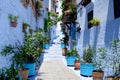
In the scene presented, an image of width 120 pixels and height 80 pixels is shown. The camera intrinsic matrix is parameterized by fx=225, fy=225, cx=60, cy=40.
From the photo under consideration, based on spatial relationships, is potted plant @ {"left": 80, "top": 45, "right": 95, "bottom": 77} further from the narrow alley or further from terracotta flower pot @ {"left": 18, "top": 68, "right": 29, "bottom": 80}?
terracotta flower pot @ {"left": 18, "top": 68, "right": 29, "bottom": 80}

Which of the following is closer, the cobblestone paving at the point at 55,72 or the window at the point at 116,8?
the window at the point at 116,8

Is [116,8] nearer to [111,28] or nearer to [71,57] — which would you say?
[111,28]

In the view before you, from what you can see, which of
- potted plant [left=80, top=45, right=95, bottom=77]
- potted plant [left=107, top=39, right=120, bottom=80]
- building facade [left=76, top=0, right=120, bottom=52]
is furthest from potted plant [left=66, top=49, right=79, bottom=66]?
potted plant [left=107, top=39, right=120, bottom=80]

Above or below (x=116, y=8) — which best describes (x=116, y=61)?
below

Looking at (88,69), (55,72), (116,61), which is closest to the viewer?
(116,61)

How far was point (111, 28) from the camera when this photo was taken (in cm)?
854

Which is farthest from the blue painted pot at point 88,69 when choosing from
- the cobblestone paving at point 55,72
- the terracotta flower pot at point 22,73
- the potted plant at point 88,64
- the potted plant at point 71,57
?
the potted plant at point 71,57

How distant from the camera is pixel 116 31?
316 inches

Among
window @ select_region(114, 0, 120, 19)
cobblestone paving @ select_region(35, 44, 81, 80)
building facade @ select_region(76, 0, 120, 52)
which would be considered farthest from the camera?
cobblestone paving @ select_region(35, 44, 81, 80)

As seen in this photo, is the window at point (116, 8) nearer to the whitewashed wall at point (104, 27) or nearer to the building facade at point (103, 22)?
the building facade at point (103, 22)

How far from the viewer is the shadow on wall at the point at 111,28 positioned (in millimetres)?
7946

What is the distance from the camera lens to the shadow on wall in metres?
7.95

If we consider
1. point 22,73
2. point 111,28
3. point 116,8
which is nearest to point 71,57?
point 22,73

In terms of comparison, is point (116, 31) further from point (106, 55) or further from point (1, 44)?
point (1, 44)
